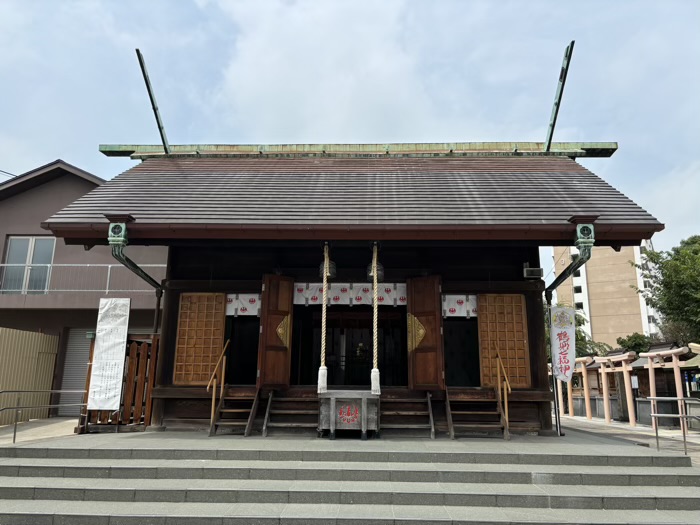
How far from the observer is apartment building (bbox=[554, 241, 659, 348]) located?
5162cm

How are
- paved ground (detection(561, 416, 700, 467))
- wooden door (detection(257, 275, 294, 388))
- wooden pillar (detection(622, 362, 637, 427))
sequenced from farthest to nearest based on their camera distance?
wooden pillar (detection(622, 362, 637, 427)) → wooden door (detection(257, 275, 294, 388)) → paved ground (detection(561, 416, 700, 467))

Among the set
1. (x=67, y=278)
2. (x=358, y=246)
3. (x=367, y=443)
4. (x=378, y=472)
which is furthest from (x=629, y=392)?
(x=67, y=278)

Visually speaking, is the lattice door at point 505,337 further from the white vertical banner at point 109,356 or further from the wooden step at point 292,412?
the white vertical banner at point 109,356

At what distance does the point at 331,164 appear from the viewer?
1148cm

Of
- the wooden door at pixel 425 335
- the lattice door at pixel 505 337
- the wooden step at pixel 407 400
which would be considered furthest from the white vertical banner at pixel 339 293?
the lattice door at pixel 505 337

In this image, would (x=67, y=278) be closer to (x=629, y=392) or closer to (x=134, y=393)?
(x=134, y=393)

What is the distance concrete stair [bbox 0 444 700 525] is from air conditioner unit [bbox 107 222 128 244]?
3351 mm

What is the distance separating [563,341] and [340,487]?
216 inches

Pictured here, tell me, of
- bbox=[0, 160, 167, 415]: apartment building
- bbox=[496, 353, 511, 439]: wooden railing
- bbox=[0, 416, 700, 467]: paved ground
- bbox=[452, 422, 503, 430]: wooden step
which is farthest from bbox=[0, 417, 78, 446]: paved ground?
bbox=[496, 353, 511, 439]: wooden railing

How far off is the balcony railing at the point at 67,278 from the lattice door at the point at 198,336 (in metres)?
7.01

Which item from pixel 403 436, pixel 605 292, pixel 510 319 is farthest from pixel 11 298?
pixel 605 292

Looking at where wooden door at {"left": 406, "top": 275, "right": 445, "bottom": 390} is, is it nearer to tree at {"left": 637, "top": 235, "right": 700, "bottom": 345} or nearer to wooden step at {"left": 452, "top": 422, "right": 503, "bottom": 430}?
wooden step at {"left": 452, "top": 422, "right": 503, "bottom": 430}

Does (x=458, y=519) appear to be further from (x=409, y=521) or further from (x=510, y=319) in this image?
(x=510, y=319)

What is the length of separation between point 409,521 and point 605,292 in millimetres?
55807
